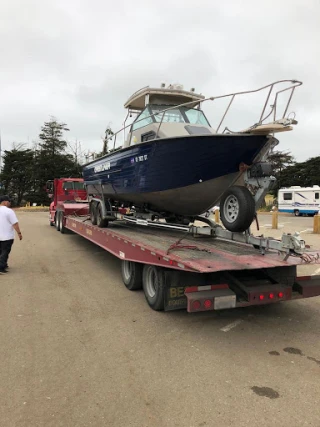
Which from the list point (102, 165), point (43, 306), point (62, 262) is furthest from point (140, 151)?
point (62, 262)

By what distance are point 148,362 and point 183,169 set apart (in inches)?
122

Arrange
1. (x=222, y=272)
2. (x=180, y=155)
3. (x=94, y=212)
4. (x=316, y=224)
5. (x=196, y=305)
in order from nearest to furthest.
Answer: (x=196, y=305)
(x=222, y=272)
(x=180, y=155)
(x=94, y=212)
(x=316, y=224)

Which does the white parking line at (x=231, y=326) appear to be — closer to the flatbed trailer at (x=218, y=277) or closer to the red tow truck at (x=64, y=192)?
the flatbed trailer at (x=218, y=277)

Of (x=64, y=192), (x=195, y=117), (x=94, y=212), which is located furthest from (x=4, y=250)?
(x=64, y=192)

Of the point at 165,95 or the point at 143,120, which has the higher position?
the point at 165,95

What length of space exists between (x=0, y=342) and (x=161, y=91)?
17.4 ft

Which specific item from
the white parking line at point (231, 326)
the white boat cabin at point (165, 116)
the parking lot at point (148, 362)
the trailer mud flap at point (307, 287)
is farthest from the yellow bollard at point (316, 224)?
the white parking line at point (231, 326)

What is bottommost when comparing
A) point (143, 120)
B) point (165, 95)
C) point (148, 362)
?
point (148, 362)

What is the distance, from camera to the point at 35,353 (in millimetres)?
3711

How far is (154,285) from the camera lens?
5102 millimetres

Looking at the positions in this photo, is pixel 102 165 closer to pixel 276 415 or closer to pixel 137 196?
pixel 137 196

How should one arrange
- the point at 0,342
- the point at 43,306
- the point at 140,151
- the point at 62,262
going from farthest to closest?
the point at 62,262, the point at 140,151, the point at 43,306, the point at 0,342

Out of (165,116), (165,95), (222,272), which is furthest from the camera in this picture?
(165,95)

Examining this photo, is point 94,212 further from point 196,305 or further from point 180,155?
point 196,305
